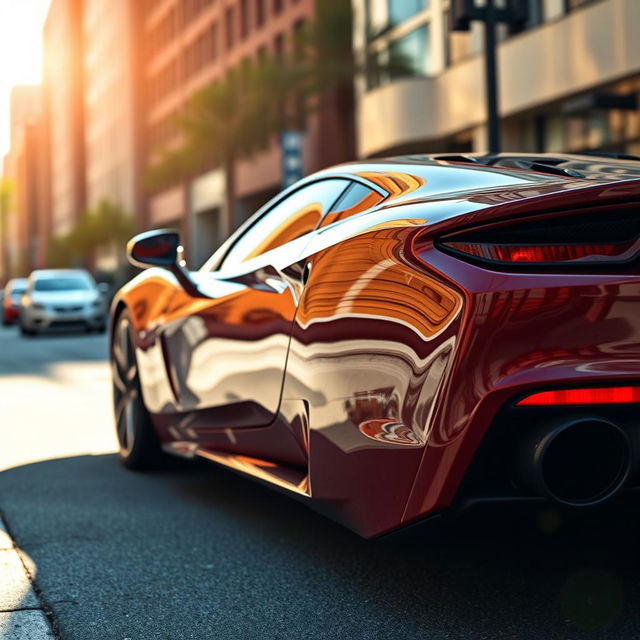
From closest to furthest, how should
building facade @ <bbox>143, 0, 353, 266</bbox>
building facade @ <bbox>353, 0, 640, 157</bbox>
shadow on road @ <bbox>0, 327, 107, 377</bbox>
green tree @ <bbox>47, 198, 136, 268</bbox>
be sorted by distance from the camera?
shadow on road @ <bbox>0, 327, 107, 377</bbox>
building facade @ <bbox>353, 0, 640, 157</bbox>
building facade @ <bbox>143, 0, 353, 266</bbox>
green tree @ <bbox>47, 198, 136, 268</bbox>

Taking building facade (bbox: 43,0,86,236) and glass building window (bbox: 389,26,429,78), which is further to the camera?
building facade (bbox: 43,0,86,236)

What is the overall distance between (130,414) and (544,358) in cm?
296

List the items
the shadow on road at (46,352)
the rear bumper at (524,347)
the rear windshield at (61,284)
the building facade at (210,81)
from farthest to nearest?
the building facade at (210,81) → the rear windshield at (61,284) → the shadow on road at (46,352) → the rear bumper at (524,347)

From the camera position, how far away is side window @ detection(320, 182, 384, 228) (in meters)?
3.58

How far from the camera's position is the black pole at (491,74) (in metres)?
11.9

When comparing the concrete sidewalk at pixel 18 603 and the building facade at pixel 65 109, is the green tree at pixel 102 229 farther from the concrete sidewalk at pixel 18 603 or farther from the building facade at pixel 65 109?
the concrete sidewalk at pixel 18 603

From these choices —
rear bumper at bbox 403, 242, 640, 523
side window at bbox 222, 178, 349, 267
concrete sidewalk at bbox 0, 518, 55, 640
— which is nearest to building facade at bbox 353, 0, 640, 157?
side window at bbox 222, 178, 349, 267

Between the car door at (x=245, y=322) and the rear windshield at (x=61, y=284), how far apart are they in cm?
2063

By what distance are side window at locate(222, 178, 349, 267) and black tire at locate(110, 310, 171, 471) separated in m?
0.90

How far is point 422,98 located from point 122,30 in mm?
47115

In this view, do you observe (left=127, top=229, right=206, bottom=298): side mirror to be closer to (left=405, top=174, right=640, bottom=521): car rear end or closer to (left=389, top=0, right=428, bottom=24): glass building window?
(left=405, top=174, right=640, bottom=521): car rear end

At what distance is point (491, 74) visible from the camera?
1231cm

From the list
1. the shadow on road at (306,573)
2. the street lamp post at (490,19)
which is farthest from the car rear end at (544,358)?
the street lamp post at (490,19)

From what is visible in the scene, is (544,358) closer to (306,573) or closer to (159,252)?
(306,573)
